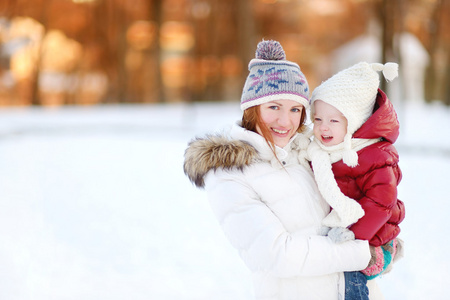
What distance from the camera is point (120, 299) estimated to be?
14.8 ft

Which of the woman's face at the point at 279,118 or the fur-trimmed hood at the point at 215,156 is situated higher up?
the woman's face at the point at 279,118

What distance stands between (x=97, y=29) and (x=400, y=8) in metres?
21.7

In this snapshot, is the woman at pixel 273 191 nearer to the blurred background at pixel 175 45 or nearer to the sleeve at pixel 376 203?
the sleeve at pixel 376 203

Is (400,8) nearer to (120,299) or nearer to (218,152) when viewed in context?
(120,299)

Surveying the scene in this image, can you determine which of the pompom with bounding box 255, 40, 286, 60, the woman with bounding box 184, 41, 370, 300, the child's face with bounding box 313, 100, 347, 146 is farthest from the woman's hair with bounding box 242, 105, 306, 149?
the pompom with bounding box 255, 40, 286, 60

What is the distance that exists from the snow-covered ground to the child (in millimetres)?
673

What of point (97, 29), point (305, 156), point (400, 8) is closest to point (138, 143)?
point (400, 8)

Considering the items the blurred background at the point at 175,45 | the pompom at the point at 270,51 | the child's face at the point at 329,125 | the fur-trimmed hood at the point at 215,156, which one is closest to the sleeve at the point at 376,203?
the child's face at the point at 329,125

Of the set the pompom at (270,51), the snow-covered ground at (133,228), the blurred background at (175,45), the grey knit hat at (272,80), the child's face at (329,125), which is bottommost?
the snow-covered ground at (133,228)

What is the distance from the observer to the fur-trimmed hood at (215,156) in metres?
2.33

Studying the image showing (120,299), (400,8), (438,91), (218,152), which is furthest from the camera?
(438,91)

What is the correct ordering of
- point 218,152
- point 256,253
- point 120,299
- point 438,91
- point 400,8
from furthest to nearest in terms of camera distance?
point 438,91 → point 400,8 → point 120,299 → point 218,152 → point 256,253

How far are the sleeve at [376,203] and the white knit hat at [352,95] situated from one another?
12 centimetres

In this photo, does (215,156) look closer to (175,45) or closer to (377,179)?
(377,179)
